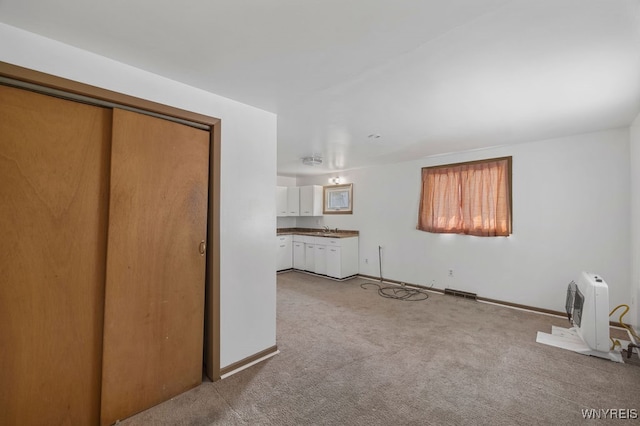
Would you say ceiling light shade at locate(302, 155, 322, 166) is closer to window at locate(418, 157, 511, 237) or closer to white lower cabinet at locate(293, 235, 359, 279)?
white lower cabinet at locate(293, 235, 359, 279)

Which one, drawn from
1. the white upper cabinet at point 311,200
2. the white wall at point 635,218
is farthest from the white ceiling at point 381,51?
the white upper cabinet at point 311,200

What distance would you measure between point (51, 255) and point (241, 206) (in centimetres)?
120

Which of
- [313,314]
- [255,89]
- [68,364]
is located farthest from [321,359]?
[255,89]

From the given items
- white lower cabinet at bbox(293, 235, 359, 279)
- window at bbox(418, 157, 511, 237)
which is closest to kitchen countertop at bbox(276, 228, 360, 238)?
white lower cabinet at bbox(293, 235, 359, 279)

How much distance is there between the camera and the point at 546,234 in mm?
3611

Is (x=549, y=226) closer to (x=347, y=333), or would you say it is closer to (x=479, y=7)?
(x=347, y=333)

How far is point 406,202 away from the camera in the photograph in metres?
5.11

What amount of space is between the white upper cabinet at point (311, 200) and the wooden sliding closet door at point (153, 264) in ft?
14.6

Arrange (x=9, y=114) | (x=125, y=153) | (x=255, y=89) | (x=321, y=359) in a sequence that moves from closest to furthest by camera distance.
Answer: (x=9, y=114) → (x=125, y=153) → (x=255, y=89) → (x=321, y=359)

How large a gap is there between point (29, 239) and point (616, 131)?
216 inches

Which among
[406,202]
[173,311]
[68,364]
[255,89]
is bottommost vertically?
[68,364]

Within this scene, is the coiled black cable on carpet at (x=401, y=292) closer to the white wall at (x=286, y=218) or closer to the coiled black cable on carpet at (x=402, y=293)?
the coiled black cable on carpet at (x=402, y=293)

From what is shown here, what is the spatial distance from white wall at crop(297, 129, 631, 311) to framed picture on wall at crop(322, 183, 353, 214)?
1392 mm

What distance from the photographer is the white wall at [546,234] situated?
3180mm
